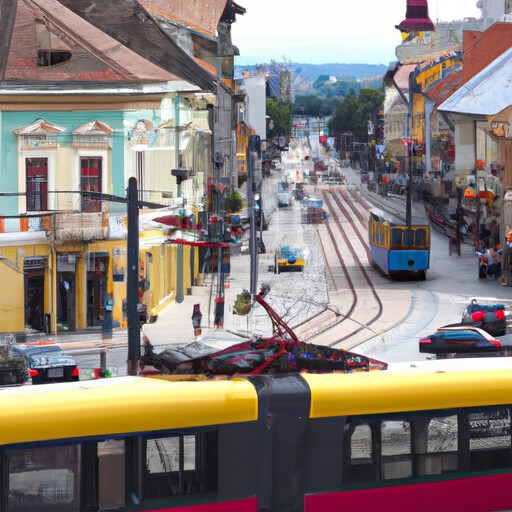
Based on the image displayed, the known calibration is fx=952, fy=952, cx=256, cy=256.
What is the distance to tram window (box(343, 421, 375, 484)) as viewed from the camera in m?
6.94

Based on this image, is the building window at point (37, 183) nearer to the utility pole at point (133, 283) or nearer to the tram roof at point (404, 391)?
the utility pole at point (133, 283)

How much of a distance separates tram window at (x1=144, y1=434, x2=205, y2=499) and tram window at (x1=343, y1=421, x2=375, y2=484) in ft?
3.59

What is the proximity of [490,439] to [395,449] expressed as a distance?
0.78 m

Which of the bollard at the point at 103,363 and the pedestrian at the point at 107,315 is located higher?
the pedestrian at the point at 107,315

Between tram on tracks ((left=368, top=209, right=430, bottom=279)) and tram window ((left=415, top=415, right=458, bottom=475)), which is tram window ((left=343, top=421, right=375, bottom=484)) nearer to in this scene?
tram window ((left=415, top=415, right=458, bottom=475))

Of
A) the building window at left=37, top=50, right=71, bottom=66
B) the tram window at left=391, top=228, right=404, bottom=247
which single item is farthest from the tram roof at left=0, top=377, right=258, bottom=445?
the tram window at left=391, top=228, right=404, bottom=247

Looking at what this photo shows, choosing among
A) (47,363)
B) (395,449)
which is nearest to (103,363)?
(47,363)

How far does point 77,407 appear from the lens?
628 centimetres

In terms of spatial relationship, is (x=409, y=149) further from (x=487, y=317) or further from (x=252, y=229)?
(x=487, y=317)

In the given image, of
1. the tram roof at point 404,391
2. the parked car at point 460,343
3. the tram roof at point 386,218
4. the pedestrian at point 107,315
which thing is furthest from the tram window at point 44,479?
the tram roof at point 386,218

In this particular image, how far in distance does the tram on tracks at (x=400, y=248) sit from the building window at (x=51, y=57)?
24.0 feet

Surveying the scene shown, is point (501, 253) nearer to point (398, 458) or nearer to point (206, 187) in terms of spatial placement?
point (206, 187)

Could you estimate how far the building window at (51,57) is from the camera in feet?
35.6

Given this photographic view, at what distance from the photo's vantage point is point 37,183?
10727mm
